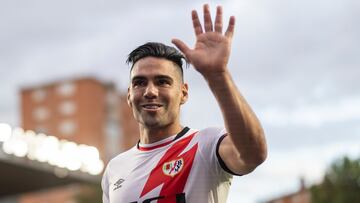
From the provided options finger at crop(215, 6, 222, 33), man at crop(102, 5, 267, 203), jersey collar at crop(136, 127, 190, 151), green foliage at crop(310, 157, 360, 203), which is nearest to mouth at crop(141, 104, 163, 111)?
man at crop(102, 5, 267, 203)

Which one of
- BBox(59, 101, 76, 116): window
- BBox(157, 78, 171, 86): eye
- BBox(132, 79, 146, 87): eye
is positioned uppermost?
BBox(59, 101, 76, 116): window

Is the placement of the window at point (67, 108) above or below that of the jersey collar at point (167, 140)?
above

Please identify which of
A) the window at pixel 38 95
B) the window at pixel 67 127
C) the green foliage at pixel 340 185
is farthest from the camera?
the window at pixel 38 95

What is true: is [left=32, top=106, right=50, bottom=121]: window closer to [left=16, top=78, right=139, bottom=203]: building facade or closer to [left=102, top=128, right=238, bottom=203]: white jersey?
[left=16, top=78, right=139, bottom=203]: building facade

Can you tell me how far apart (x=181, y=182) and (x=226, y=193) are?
0.84ft

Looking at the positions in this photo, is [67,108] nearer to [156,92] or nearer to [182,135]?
[182,135]

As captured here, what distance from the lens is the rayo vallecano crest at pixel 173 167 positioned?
3.78 meters

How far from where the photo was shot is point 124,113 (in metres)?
88.6

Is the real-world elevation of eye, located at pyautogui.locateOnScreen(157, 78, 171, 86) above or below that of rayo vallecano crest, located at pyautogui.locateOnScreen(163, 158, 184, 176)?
above

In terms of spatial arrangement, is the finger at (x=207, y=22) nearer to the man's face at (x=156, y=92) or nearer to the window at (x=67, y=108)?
the man's face at (x=156, y=92)

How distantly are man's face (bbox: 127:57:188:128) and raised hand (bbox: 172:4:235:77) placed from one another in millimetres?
456

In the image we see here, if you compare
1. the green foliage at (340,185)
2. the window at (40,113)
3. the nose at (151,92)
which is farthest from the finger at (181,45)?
the window at (40,113)

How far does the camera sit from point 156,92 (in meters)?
3.78

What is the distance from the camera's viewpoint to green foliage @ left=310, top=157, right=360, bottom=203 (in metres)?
45.3
